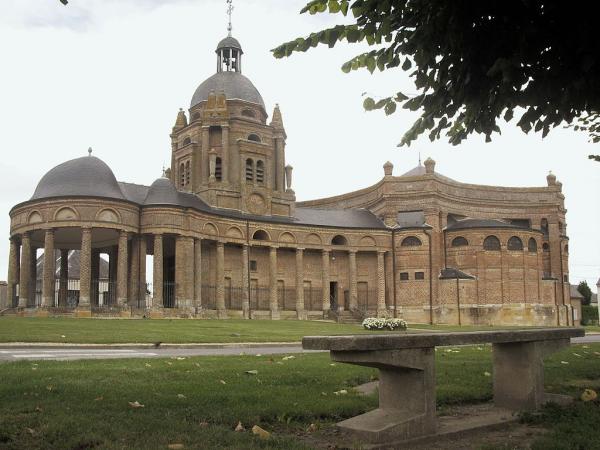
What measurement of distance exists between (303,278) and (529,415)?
4628cm

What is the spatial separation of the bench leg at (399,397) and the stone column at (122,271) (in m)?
35.9

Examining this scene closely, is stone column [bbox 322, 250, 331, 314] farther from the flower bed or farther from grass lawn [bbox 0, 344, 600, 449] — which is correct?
grass lawn [bbox 0, 344, 600, 449]

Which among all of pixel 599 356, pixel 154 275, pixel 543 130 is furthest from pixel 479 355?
pixel 154 275

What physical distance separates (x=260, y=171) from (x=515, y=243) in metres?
22.7

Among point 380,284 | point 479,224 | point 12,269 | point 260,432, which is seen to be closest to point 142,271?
point 12,269

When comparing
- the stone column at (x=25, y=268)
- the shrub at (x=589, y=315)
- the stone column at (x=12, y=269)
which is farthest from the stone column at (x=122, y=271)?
the shrub at (x=589, y=315)

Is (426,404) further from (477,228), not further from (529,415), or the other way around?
(477,228)

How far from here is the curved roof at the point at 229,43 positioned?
2330 inches

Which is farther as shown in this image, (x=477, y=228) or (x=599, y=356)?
(x=477, y=228)

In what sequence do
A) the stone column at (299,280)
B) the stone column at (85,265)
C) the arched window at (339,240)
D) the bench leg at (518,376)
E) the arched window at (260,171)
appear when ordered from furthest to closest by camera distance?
the arched window at (339,240) < the arched window at (260,171) < the stone column at (299,280) < the stone column at (85,265) < the bench leg at (518,376)

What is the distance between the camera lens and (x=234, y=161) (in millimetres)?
52969

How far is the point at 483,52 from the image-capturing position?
7281mm

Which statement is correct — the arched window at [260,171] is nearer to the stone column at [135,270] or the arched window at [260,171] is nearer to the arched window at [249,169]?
the arched window at [249,169]

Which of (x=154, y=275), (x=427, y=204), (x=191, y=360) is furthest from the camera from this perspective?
(x=427, y=204)
